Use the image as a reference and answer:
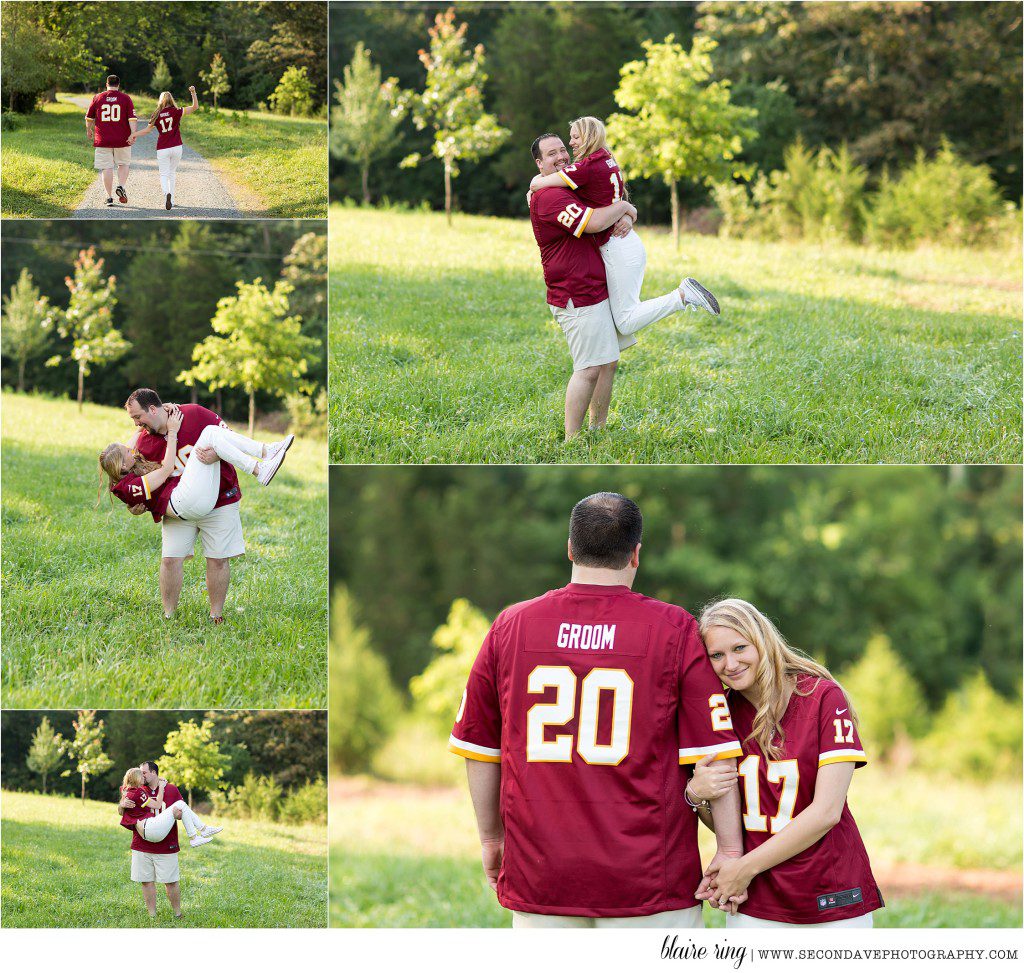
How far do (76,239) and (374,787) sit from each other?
6.23 m

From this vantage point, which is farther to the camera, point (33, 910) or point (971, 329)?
point (971, 329)

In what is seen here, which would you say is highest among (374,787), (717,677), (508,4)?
(508,4)

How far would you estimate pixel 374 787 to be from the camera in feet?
35.9

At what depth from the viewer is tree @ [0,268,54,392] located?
24.6ft

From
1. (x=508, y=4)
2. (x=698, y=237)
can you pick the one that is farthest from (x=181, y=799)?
(x=508, y=4)

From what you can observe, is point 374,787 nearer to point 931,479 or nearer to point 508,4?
point 931,479

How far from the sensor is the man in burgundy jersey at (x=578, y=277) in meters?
5.56

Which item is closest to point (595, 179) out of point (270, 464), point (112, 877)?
point (270, 464)

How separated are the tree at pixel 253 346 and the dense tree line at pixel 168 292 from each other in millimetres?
129

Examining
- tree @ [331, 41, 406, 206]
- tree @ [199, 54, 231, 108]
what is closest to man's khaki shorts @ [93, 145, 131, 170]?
tree @ [199, 54, 231, 108]

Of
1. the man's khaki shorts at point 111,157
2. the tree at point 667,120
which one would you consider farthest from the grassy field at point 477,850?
the tree at point 667,120

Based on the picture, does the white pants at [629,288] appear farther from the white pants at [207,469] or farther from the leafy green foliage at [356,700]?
the leafy green foliage at [356,700]

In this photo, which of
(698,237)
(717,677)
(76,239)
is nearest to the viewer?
(717,677)

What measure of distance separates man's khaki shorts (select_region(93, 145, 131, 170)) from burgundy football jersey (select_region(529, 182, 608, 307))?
2829 millimetres
